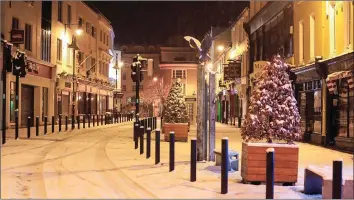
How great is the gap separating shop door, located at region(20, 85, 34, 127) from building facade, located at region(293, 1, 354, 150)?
1808cm

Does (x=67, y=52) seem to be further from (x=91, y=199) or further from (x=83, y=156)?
(x=91, y=199)

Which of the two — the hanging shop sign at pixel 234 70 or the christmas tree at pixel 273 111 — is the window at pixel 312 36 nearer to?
the christmas tree at pixel 273 111

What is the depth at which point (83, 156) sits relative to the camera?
50.5ft

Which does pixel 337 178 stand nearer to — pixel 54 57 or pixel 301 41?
pixel 301 41

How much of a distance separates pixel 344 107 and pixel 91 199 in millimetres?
13740

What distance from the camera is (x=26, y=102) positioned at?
3447 centimetres

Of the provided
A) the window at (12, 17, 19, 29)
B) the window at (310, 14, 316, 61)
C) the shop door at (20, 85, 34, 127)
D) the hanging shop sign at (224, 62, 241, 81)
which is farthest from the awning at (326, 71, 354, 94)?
the hanging shop sign at (224, 62, 241, 81)

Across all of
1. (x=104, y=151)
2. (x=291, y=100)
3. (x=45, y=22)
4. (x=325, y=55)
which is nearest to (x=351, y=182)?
(x=291, y=100)

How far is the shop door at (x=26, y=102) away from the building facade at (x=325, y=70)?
18078 mm

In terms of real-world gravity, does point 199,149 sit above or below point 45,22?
below

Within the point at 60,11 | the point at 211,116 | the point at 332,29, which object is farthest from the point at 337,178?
the point at 60,11

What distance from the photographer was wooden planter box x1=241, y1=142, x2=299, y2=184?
10.2m

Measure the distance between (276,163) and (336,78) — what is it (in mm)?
9811

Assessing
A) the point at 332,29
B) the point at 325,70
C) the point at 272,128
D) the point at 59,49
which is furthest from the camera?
the point at 59,49
